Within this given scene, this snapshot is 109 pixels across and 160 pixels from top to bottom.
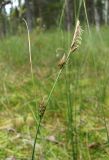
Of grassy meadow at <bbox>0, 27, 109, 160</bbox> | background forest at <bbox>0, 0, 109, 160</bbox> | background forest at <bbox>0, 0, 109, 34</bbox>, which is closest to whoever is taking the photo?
background forest at <bbox>0, 0, 109, 160</bbox>

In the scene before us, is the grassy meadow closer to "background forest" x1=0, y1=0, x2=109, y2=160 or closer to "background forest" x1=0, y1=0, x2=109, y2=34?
"background forest" x1=0, y1=0, x2=109, y2=160

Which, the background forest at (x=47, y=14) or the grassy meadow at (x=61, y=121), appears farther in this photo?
the background forest at (x=47, y=14)

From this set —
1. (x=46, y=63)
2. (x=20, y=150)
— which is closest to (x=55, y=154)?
(x=20, y=150)

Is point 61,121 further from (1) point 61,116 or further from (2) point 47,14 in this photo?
(2) point 47,14

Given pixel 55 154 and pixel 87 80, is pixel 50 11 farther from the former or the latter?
pixel 55 154

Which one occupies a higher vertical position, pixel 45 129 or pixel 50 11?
pixel 45 129

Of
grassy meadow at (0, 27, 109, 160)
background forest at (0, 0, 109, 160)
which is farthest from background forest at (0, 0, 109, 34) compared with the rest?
grassy meadow at (0, 27, 109, 160)

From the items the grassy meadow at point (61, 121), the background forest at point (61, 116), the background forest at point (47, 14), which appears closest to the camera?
the background forest at point (61, 116)

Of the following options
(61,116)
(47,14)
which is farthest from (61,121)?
(47,14)

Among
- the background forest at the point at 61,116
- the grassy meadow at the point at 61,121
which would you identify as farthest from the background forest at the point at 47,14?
the grassy meadow at the point at 61,121

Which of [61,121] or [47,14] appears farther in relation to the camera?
[47,14]

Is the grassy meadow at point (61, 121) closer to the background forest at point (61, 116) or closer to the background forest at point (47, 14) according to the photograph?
the background forest at point (61, 116)
